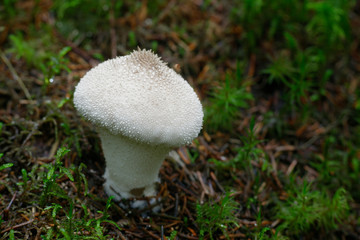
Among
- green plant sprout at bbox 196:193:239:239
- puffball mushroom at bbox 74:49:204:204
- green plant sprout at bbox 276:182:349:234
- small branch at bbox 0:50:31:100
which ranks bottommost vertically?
green plant sprout at bbox 276:182:349:234

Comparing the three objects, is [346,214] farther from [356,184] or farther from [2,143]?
[2,143]

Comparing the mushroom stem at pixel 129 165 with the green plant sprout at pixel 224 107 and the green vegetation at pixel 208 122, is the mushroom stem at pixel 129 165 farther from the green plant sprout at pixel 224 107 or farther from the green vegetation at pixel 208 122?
the green plant sprout at pixel 224 107

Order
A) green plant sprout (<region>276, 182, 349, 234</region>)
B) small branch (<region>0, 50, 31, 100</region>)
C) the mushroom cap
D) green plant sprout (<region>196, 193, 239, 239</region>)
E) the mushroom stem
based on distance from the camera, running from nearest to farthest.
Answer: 1. the mushroom cap
2. the mushroom stem
3. green plant sprout (<region>196, 193, 239, 239</region>)
4. green plant sprout (<region>276, 182, 349, 234</region>)
5. small branch (<region>0, 50, 31, 100</region>)

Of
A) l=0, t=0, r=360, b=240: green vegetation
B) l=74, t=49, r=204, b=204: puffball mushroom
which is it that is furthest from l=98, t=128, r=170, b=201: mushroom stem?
l=0, t=0, r=360, b=240: green vegetation

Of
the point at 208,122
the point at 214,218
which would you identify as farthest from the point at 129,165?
the point at 208,122

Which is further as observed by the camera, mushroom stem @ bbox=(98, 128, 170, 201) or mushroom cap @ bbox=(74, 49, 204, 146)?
mushroom stem @ bbox=(98, 128, 170, 201)

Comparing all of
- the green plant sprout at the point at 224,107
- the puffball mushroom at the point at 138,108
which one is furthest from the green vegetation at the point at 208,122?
the puffball mushroom at the point at 138,108

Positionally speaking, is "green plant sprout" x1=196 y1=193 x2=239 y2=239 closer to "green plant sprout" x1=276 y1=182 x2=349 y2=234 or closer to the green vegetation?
the green vegetation
